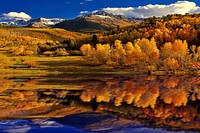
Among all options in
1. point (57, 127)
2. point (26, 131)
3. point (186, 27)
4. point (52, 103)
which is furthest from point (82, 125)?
point (186, 27)

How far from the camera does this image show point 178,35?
5487 inches

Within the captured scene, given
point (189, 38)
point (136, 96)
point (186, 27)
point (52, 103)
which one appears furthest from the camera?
point (186, 27)

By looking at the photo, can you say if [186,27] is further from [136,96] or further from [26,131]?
[26,131]

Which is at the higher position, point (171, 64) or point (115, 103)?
point (171, 64)

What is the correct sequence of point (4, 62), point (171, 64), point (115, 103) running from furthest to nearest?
1. point (4, 62)
2. point (171, 64)
3. point (115, 103)

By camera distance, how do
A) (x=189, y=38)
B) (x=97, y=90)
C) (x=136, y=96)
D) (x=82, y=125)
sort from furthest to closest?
(x=189, y=38) → (x=97, y=90) → (x=136, y=96) → (x=82, y=125)

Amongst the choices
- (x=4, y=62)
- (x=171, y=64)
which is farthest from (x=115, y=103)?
(x=4, y=62)

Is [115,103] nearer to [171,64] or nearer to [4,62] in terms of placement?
[171,64]

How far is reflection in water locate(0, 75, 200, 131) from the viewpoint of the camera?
35312mm

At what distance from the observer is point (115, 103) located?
45.4 metres

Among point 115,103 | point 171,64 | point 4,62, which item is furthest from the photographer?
point 4,62

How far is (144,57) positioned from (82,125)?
68.2m

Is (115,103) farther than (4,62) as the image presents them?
No

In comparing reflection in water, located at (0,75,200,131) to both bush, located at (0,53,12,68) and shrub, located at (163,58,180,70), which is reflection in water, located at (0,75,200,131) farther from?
bush, located at (0,53,12,68)
